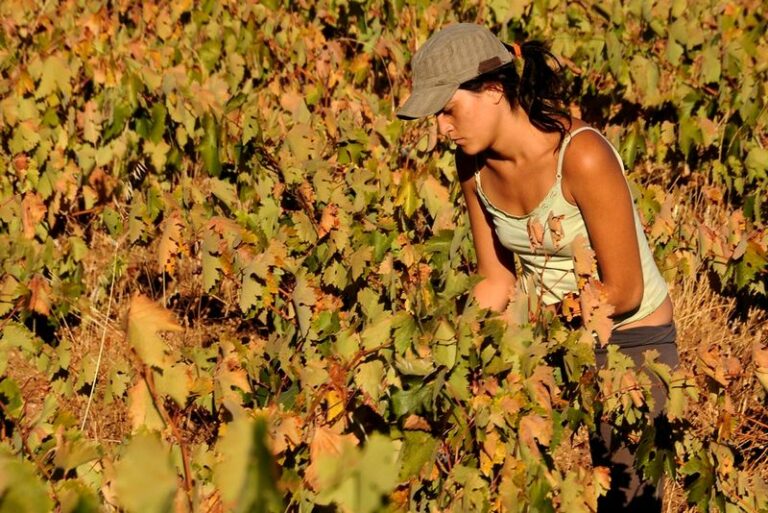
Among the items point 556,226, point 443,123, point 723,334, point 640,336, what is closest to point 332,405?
point 556,226

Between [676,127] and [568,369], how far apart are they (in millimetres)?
2449

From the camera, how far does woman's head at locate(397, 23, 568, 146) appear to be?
213 centimetres

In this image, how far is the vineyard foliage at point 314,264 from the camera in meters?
1.76

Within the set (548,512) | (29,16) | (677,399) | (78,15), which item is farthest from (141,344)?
(78,15)

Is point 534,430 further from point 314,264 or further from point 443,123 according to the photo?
point 314,264

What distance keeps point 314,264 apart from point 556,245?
0.95 meters

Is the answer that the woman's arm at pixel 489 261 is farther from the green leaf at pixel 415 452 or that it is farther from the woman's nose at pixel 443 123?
the green leaf at pixel 415 452

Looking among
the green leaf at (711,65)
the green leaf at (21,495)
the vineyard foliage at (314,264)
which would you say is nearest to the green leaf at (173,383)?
the vineyard foliage at (314,264)

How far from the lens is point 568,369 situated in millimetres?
1900

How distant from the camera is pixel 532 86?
7.34ft

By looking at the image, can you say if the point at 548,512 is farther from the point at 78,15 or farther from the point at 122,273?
the point at 78,15

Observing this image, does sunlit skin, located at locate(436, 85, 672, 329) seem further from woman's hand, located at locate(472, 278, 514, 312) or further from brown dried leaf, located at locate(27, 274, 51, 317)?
brown dried leaf, located at locate(27, 274, 51, 317)

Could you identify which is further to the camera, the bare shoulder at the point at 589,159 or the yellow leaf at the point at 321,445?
the bare shoulder at the point at 589,159

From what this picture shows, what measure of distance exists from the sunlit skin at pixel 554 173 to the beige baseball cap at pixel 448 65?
40 millimetres
